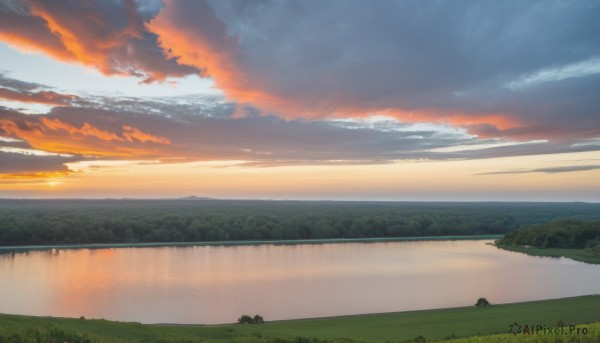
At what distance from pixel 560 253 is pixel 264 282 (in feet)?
156

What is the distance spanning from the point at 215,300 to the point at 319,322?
10995mm

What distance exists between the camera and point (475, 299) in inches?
1292

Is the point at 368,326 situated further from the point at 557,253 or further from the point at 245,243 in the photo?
the point at 245,243

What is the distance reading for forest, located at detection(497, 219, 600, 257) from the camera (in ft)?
237

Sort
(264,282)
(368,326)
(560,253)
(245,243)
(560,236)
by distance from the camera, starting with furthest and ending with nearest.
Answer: (245,243)
(560,236)
(560,253)
(264,282)
(368,326)

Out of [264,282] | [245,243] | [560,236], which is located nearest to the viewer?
[264,282]

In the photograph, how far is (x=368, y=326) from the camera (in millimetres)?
23188

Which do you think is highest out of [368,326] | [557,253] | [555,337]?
[555,337]

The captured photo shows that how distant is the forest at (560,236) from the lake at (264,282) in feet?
39.7

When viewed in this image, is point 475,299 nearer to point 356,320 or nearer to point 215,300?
point 356,320

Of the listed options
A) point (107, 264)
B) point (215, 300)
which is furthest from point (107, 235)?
point (215, 300)

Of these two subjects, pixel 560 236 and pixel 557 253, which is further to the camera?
pixel 560 236

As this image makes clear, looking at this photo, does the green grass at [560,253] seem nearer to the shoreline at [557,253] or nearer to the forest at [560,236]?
the shoreline at [557,253]

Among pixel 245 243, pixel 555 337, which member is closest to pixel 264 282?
pixel 555 337
